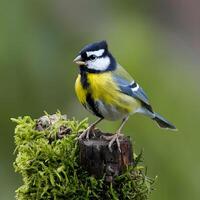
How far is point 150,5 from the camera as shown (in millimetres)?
7480

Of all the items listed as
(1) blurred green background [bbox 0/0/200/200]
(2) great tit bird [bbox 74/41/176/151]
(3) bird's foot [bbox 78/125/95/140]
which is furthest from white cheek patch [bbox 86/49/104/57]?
(1) blurred green background [bbox 0/0/200/200]

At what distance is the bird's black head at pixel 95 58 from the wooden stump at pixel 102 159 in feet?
1.56

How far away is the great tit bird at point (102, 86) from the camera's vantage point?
123 inches

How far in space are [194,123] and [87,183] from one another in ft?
7.51

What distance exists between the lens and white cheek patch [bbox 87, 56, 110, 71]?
10.3 ft

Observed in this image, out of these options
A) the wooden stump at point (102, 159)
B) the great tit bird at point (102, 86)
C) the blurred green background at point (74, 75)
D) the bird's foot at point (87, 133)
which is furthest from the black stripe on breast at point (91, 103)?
the blurred green background at point (74, 75)

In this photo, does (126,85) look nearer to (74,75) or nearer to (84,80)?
(84,80)

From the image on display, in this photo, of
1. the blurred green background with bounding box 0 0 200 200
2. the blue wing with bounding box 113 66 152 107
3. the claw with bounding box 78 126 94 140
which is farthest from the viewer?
the blurred green background with bounding box 0 0 200 200

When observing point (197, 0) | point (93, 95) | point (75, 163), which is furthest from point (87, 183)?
point (197, 0)

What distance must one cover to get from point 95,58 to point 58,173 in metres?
0.60

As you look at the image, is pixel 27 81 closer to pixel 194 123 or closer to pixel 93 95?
pixel 194 123

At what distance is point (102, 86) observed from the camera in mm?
3176

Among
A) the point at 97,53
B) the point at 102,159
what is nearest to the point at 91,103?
the point at 97,53

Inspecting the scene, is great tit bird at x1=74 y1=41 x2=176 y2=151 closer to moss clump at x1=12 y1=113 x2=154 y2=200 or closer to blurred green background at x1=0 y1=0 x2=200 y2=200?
moss clump at x1=12 y1=113 x2=154 y2=200
